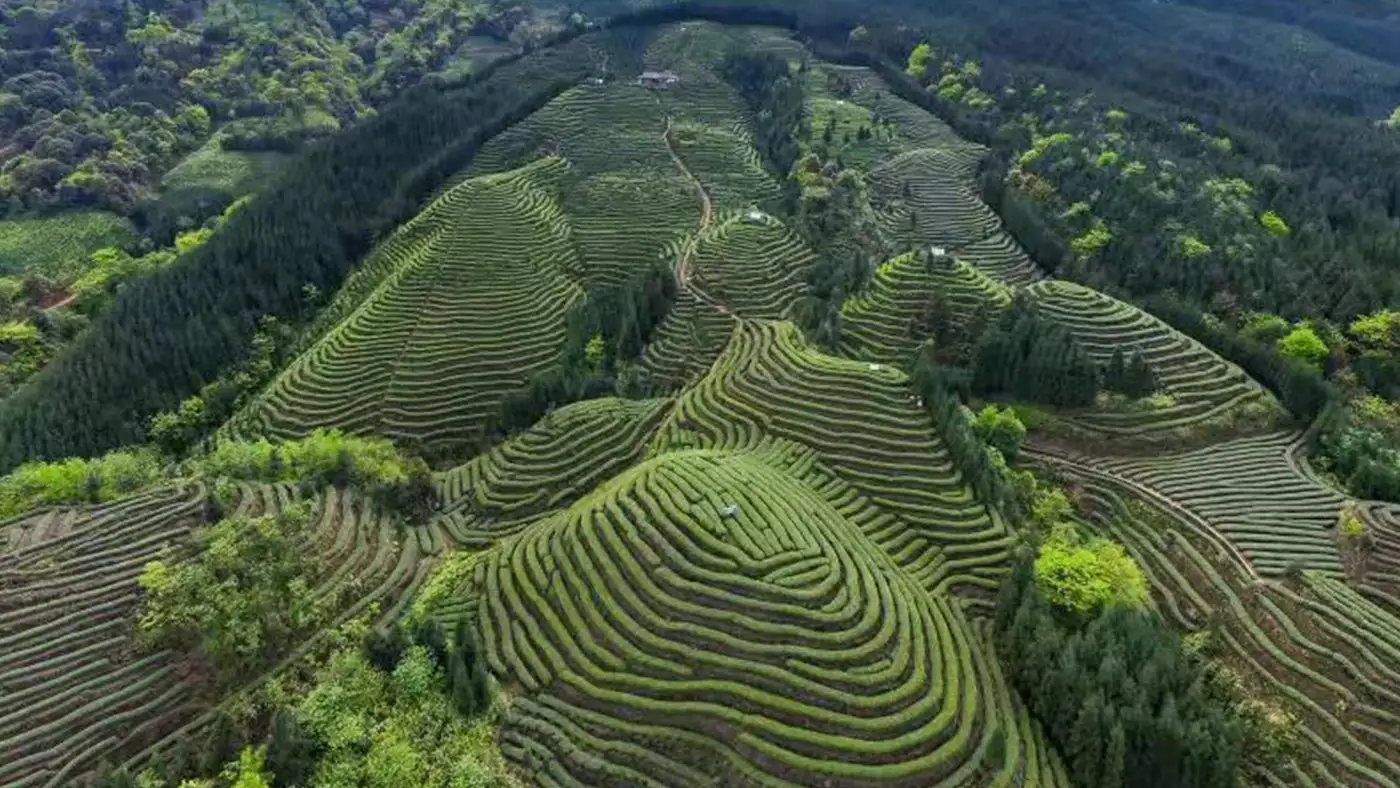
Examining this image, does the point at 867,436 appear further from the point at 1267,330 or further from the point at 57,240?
the point at 57,240

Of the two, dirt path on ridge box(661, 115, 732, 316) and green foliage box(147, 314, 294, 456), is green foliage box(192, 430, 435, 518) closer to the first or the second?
green foliage box(147, 314, 294, 456)

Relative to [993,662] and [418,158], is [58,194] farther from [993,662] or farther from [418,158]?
[993,662]

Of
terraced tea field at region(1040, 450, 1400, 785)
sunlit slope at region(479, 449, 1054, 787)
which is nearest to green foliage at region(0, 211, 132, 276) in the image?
sunlit slope at region(479, 449, 1054, 787)

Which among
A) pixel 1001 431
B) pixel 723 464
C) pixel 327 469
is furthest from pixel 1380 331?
pixel 327 469

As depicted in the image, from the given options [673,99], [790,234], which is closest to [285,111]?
[673,99]

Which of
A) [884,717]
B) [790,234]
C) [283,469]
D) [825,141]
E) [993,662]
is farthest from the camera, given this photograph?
[825,141]
